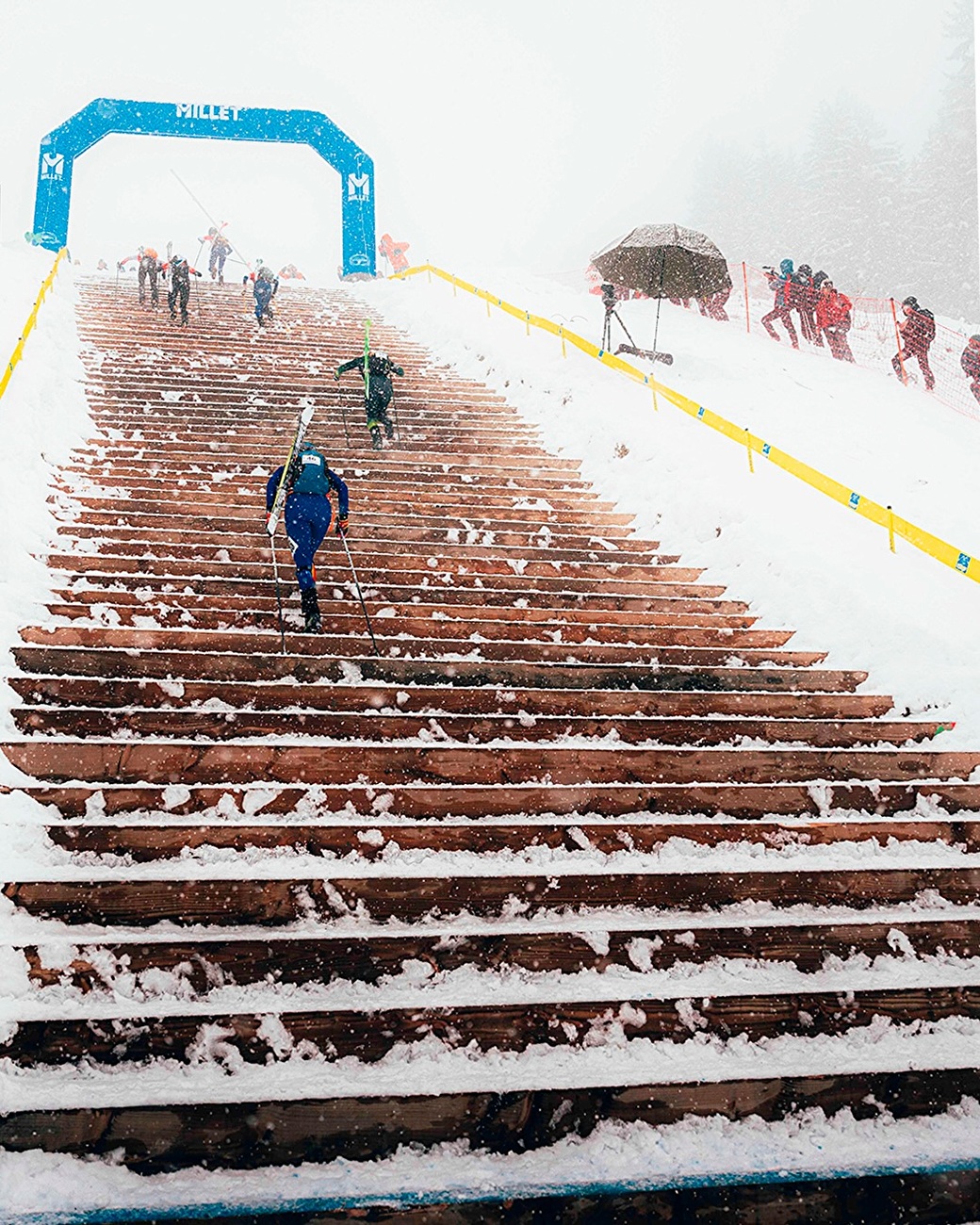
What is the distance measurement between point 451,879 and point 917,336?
1627 centimetres

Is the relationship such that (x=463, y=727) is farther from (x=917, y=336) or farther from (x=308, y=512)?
(x=917, y=336)

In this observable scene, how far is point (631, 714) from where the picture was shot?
5039 millimetres

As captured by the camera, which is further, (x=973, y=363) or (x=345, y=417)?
(x=973, y=363)

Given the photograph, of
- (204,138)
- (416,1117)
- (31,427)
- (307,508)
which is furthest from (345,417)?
(204,138)

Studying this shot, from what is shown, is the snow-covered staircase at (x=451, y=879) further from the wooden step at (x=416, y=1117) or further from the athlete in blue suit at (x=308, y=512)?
the athlete in blue suit at (x=308, y=512)

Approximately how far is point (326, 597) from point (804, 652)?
12.0 feet

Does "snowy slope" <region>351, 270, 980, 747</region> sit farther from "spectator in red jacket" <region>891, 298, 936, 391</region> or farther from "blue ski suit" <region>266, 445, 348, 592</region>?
"blue ski suit" <region>266, 445, 348, 592</region>

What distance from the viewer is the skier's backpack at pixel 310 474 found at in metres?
5.97

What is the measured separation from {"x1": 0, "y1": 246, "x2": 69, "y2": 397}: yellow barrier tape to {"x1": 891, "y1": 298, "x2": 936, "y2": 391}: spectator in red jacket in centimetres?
1446

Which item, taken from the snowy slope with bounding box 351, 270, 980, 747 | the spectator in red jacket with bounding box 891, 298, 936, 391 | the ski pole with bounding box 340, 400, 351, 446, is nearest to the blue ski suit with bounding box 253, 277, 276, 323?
the snowy slope with bounding box 351, 270, 980, 747

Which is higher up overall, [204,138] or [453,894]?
[204,138]

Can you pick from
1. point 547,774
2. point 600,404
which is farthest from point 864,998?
point 600,404

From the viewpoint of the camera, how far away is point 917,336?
15633mm

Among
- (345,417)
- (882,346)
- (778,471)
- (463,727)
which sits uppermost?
(882,346)
